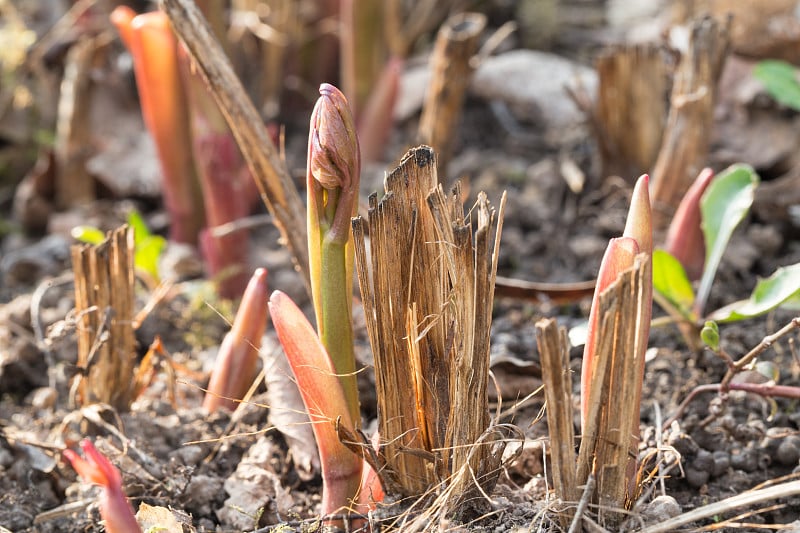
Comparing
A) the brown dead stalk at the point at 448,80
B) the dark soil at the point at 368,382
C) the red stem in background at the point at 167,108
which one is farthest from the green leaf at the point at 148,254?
the brown dead stalk at the point at 448,80

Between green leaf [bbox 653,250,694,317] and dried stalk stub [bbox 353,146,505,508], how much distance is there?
553 mm

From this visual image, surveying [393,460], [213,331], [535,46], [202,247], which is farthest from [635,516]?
[535,46]

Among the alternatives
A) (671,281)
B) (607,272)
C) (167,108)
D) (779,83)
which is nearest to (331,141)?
(607,272)

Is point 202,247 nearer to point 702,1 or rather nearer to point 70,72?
point 70,72

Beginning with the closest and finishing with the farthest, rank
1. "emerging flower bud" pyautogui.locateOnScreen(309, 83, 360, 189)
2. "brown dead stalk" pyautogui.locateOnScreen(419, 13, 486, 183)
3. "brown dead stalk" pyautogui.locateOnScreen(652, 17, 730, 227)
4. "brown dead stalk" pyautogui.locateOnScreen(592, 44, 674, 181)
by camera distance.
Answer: "emerging flower bud" pyautogui.locateOnScreen(309, 83, 360, 189) < "brown dead stalk" pyautogui.locateOnScreen(652, 17, 730, 227) < "brown dead stalk" pyautogui.locateOnScreen(419, 13, 486, 183) < "brown dead stalk" pyautogui.locateOnScreen(592, 44, 674, 181)

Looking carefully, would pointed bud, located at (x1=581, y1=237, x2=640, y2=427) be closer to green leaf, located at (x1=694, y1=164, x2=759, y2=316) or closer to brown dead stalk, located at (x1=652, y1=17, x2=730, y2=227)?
green leaf, located at (x1=694, y1=164, x2=759, y2=316)

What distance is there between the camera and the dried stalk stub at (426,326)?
118 centimetres

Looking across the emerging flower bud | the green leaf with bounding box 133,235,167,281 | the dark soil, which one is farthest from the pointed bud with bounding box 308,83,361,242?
the green leaf with bounding box 133,235,167,281

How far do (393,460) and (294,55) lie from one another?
214 cm

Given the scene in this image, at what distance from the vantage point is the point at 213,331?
2141 millimetres

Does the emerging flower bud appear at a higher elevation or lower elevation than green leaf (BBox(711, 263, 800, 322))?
higher

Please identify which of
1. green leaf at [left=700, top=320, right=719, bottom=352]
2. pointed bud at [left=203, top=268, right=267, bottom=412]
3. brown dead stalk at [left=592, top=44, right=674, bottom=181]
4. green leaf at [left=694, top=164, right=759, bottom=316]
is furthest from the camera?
brown dead stalk at [left=592, top=44, right=674, bottom=181]

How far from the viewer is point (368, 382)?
1.74 metres

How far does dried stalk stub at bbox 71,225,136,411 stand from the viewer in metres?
1.62
